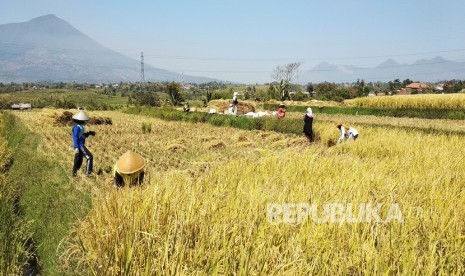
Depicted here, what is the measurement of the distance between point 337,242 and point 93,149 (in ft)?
40.9

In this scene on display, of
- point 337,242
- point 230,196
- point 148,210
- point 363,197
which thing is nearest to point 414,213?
point 363,197

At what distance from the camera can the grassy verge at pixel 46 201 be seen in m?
5.36

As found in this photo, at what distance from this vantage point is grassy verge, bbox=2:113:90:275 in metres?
5.36

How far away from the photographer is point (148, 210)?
3.50m

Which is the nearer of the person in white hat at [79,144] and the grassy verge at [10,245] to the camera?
the grassy verge at [10,245]

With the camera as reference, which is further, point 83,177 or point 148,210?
point 83,177

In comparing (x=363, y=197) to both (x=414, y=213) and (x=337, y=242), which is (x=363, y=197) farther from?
(x=337, y=242)

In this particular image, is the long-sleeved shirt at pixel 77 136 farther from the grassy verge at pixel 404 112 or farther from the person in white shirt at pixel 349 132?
the grassy verge at pixel 404 112

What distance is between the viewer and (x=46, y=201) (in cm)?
725

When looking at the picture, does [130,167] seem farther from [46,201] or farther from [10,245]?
[46,201]

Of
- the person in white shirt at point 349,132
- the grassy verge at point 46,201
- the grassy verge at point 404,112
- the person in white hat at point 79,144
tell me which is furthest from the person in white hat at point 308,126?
the grassy verge at point 404,112

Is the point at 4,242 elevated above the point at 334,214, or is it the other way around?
the point at 334,214

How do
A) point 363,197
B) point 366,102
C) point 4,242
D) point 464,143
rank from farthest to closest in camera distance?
point 366,102 < point 464,143 < point 4,242 < point 363,197

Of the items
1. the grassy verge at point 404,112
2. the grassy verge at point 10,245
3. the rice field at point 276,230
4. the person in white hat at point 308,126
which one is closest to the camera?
the rice field at point 276,230
